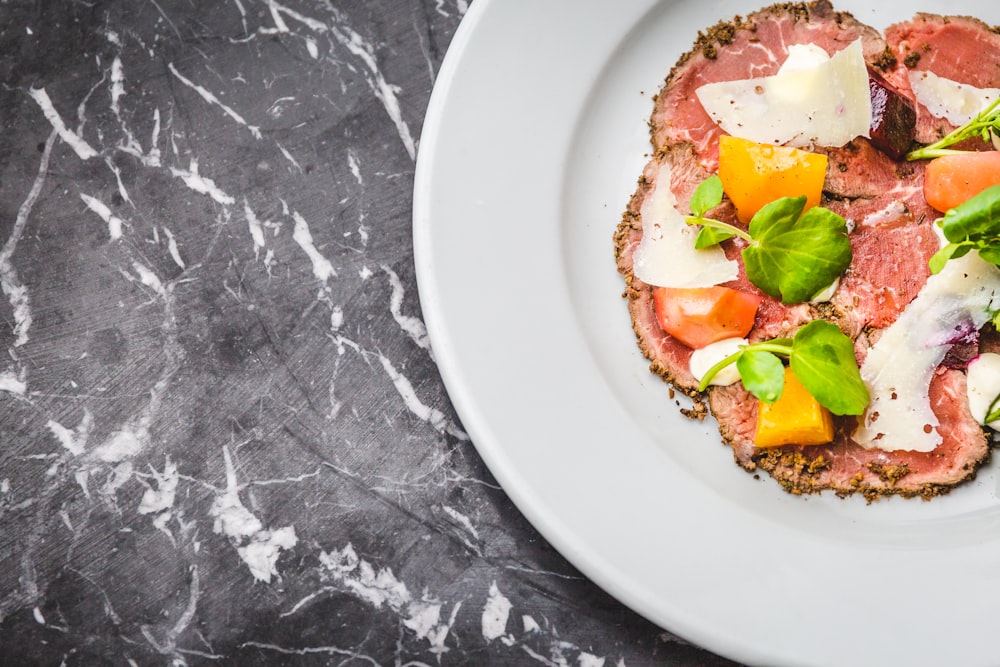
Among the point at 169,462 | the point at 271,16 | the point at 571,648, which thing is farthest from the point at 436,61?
the point at 571,648

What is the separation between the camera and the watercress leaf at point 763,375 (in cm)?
170

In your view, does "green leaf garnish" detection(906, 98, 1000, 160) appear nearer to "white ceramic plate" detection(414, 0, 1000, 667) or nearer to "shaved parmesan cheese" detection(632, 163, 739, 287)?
"shaved parmesan cheese" detection(632, 163, 739, 287)

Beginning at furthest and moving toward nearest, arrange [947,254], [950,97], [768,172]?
[950,97], [768,172], [947,254]

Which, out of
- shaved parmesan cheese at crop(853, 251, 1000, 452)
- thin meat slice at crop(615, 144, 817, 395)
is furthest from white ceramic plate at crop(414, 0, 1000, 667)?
shaved parmesan cheese at crop(853, 251, 1000, 452)

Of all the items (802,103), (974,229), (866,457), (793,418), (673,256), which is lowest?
(866,457)

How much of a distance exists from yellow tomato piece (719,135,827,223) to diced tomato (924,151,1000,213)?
0.29 metres

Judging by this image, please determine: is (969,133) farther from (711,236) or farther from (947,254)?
(711,236)

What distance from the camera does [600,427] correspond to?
187cm

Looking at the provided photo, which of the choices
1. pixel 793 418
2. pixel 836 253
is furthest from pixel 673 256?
pixel 793 418

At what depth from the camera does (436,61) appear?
2092mm

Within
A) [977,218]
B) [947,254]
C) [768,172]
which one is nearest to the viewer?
[977,218]

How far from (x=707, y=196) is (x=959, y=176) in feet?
2.08

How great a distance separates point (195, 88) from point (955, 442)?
7.09ft

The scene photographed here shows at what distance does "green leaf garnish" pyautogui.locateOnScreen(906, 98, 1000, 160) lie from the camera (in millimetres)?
1846
